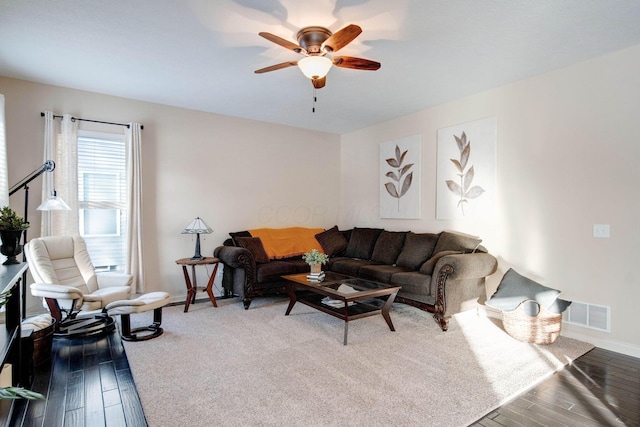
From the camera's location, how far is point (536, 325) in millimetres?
3146

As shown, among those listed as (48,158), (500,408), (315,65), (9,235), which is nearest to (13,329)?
(9,235)

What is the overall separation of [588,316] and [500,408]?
6.04 feet

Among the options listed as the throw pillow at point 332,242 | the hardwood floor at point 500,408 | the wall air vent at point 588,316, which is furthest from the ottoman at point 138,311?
the wall air vent at point 588,316

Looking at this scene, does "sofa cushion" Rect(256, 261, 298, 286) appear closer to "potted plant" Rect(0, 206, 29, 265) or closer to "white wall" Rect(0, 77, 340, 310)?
"white wall" Rect(0, 77, 340, 310)

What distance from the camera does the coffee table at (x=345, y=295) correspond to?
321 cm

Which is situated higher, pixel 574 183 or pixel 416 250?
pixel 574 183

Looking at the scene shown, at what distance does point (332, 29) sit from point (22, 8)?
225 cm

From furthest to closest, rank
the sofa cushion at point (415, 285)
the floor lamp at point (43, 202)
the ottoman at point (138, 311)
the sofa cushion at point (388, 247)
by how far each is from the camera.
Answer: the sofa cushion at point (388, 247) < the sofa cushion at point (415, 285) < the floor lamp at point (43, 202) < the ottoman at point (138, 311)

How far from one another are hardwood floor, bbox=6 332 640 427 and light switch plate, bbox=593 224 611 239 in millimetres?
1059

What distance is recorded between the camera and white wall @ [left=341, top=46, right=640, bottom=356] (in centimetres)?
307

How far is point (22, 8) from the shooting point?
97.2 inches

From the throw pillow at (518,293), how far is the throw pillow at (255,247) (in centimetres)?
280

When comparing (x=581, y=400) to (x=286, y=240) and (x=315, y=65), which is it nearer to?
(x=315, y=65)

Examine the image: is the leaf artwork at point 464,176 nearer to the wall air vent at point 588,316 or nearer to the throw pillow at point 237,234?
the wall air vent at point 588,316
